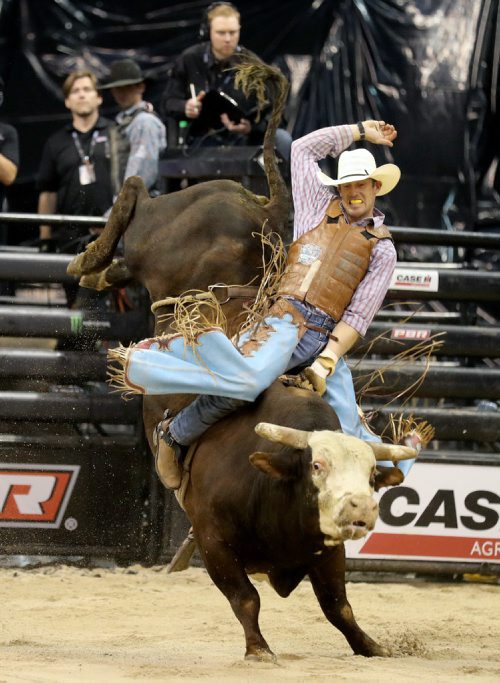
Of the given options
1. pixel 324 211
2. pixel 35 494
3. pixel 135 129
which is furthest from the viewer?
pixel 135 129

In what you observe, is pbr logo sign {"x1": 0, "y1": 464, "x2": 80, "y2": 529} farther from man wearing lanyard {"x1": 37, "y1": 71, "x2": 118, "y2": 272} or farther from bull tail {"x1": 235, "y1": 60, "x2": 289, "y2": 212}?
bull tail {"x1": 235, "y1": 60, "x2": 289, "y2": 212}

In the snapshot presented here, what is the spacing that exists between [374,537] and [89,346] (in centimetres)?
196

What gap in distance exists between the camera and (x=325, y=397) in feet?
17.1

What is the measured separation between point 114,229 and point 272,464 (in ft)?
6.69

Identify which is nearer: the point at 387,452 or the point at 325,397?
the point at 387,452

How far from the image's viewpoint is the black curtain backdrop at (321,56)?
29.2ft

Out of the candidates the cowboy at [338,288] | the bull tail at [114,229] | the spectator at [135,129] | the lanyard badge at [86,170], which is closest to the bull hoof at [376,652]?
the cowboy at [338,288]

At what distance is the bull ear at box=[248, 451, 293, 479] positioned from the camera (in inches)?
175

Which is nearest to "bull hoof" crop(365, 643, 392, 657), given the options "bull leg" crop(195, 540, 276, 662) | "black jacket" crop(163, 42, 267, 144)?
"bull leg" crop(195, 540, 276, 662)

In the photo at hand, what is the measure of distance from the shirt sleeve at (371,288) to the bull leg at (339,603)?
3.22 feet

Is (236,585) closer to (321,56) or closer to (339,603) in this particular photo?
(339,603)

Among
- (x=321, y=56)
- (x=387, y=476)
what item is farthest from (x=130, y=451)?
(x=321, y=56)

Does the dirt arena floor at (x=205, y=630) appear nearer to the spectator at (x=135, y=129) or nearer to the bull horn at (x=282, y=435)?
the bull horn at (x=282, y=435)

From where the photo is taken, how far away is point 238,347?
201 inches
